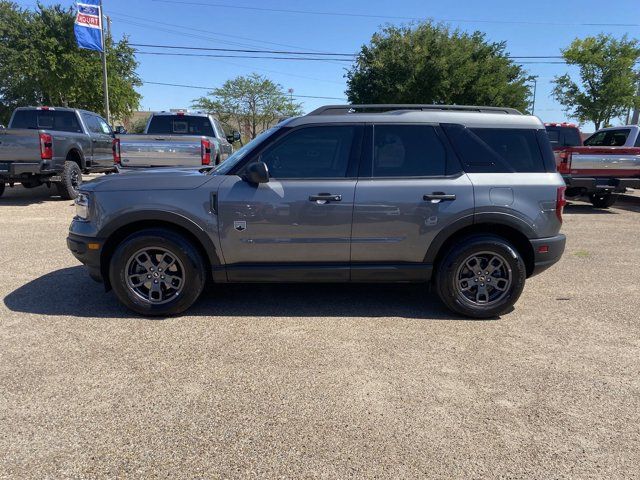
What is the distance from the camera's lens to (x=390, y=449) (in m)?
2.62

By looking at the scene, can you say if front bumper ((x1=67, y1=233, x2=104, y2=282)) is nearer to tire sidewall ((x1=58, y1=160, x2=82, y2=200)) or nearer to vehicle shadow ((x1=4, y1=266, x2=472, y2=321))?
vehicle shadow ((x1=4, y1=266, x2=472, y2=321))

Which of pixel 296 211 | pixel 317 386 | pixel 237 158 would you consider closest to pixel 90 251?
pixel 237 158

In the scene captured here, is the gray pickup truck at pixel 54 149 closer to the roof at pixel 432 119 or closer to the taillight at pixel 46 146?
the taillight at pixel 46 146

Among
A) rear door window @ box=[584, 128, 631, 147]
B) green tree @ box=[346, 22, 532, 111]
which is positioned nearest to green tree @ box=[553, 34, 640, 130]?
green tree @ box=[346, 22, 532, 111]

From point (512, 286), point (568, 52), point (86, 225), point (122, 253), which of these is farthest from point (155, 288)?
point (568, 52)

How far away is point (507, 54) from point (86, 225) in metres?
28.3

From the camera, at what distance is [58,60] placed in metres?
A: 23.1

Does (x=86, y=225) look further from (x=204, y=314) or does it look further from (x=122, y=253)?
(x=204, y=314)

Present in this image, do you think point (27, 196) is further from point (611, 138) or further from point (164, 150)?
point (611, 138)

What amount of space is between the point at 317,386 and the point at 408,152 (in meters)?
2.30

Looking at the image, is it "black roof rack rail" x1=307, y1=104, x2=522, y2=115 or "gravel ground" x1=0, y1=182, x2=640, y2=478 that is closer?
"gravel ground" x1=0, y1=182, x2=640, y2=478

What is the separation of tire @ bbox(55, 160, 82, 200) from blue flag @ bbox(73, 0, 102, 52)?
9.39 metres

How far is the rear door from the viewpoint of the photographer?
4324 millimetres

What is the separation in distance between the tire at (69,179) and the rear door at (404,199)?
29.7ft
